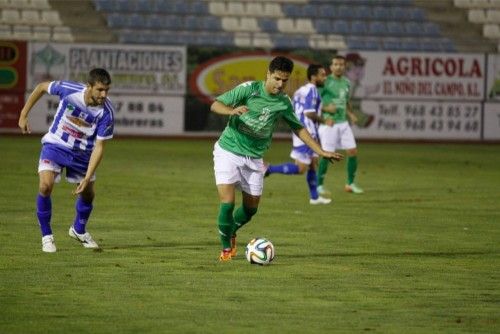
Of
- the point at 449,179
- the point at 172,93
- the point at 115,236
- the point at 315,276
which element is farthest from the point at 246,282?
the point at 172,93

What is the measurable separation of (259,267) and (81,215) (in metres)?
2.22

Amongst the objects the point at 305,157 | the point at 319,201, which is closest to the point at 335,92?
the point at 305,157

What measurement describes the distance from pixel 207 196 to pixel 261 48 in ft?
51.6

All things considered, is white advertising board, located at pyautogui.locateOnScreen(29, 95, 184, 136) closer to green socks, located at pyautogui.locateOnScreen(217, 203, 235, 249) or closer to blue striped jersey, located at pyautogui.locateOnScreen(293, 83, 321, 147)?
blue striped jersey, located at pyautogui.locateOnScreen(293, 83, 321, 147)

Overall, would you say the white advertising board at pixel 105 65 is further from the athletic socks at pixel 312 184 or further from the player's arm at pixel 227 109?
the player's arm at pixel 227 109

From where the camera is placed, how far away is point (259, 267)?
11688 mm

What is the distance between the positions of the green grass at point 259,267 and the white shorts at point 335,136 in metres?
0.80

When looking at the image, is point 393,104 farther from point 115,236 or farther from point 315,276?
point 315,276

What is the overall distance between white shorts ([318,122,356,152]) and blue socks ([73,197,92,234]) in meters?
8.21

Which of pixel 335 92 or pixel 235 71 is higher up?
pixel 335 92

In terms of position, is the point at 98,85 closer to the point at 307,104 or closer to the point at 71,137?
the point at 71,137

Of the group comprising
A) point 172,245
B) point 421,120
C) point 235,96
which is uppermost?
point 235,96

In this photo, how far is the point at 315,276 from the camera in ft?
36.7

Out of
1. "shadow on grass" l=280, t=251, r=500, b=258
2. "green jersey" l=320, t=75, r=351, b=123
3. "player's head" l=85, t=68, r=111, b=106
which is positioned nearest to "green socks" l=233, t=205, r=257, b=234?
"shadow on grass" l=280, t=251, r=500, b=258
